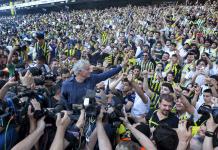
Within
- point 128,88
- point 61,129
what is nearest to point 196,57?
point 128,88

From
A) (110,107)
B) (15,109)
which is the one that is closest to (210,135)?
(110,107)

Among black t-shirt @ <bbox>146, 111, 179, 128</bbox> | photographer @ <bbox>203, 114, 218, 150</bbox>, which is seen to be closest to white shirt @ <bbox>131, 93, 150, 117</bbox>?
black t-shirt @ <bbox>146, 111, 179, 128</bbox>

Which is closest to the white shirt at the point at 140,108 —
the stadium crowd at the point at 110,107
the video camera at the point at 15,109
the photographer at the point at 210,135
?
the stadium crowd at the point at 110,107

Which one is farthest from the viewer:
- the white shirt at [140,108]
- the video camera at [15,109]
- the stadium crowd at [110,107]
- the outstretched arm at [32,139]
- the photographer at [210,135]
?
the white shirt at [140,108]

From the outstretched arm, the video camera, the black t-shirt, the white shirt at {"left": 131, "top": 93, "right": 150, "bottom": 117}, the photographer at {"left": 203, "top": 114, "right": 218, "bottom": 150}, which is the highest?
the video camera

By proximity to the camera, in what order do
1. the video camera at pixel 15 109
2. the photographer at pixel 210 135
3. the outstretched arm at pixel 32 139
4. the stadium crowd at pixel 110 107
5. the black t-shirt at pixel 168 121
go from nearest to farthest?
the outstretched arm at pixel 32 139 → the video camera at pixel 15 109 → the stadium crowd at pixel 110 107 → the photographer at pixel 210 135 → the black t-shirt at pixel 168 121

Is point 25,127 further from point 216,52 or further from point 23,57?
point 216,52

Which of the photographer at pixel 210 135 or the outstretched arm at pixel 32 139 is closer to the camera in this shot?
the outstretched arm at pixel 32 139

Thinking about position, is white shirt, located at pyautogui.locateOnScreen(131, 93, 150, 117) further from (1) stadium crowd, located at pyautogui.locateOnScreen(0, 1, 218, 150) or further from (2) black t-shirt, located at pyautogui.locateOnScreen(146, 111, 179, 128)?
(2) black t-shirt, located at pyautogui.locateOnScreen(146, 111, 179, 128)

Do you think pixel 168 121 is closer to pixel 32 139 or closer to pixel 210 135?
pixel 210 135

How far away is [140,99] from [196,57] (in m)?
3.40

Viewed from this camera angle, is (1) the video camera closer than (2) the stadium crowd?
Yes

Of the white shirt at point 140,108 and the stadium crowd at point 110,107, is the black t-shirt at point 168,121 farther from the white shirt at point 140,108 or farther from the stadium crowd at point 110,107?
the white shirt at point 140,108

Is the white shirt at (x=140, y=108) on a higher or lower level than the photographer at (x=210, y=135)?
lower
